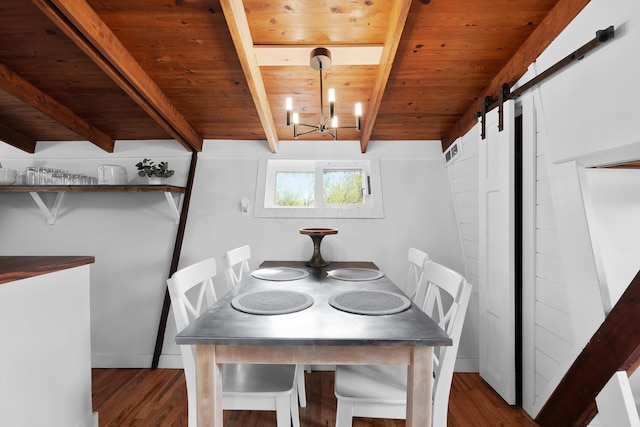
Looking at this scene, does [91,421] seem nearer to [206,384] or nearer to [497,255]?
[206,384]

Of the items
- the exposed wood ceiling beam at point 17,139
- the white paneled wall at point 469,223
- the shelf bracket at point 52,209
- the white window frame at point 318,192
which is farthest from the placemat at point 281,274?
the exposed wood ceiling beam at point 17,139

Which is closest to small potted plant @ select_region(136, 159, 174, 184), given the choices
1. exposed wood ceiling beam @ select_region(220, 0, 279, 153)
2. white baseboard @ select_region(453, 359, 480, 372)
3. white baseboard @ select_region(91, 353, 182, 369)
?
exposed wood ceiling beam @ select_region(220, 0, 279, 153)

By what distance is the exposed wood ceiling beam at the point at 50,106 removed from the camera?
187 cm

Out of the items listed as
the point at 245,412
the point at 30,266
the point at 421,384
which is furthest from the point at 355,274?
the point at 30,266

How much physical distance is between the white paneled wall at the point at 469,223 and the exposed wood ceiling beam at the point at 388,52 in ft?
2.35

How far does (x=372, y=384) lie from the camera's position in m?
1.34

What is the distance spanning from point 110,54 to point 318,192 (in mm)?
1670

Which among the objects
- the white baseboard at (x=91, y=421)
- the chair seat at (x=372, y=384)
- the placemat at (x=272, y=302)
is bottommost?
the white baseboard at (x=91, y=421)

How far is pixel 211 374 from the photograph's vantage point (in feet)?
3.44

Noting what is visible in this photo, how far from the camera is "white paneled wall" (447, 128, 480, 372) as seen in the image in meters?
2.33

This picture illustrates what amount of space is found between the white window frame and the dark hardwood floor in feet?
3.97

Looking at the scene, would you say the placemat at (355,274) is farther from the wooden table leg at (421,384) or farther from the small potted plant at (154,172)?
the small potted plant at (154,172)

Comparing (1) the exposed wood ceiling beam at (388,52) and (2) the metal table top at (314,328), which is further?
(1) the exposed wood ceiling beam at (388,52)

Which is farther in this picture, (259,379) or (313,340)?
(259,379)
